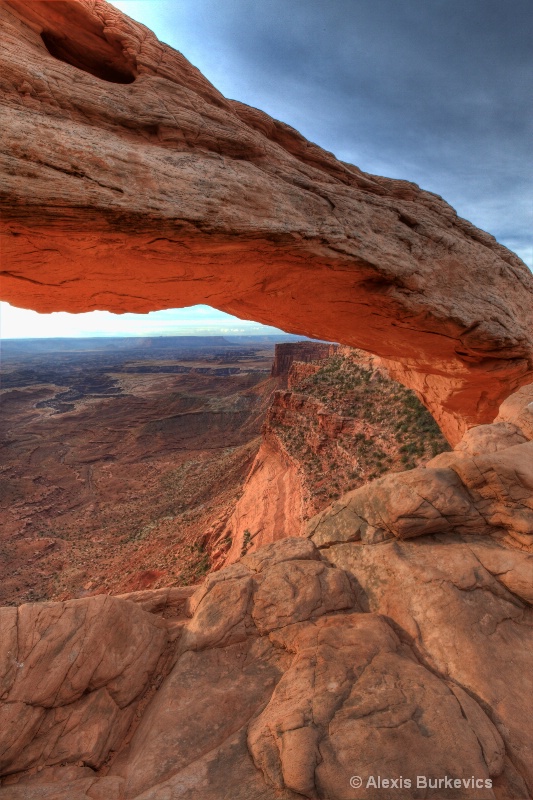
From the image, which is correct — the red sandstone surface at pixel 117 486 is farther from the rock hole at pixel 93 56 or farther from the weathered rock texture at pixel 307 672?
the rock hole at pixel 93 56

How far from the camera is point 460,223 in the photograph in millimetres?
11641

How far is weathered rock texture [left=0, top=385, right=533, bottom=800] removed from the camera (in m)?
4.09

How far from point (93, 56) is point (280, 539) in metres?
11.8

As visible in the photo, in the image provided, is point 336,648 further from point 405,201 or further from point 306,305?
point 405,201

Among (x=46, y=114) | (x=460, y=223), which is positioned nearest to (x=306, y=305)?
(x=460, y=223)

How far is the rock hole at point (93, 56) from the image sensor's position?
7402 millimetres

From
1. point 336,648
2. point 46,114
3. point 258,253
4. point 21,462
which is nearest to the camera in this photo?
point 336,648

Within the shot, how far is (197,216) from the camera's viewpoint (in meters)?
6.88

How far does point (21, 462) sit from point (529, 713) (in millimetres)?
55901

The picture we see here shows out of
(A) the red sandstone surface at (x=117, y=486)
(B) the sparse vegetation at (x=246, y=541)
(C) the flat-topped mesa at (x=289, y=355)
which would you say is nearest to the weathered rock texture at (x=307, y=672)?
(B) the sparse vegetation at (x=246, y=541)

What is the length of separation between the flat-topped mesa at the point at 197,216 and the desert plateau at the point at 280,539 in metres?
0.05

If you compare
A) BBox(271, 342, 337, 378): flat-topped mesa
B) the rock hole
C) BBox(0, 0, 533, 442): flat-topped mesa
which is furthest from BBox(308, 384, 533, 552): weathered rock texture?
BBox(271, 342, 337, 378): flat-topped mesa

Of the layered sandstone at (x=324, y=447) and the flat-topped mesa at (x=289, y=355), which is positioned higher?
the flat-topped mesa at (x=289, y=355)

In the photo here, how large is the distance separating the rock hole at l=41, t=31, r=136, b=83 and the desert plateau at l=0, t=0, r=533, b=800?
0.15ft
